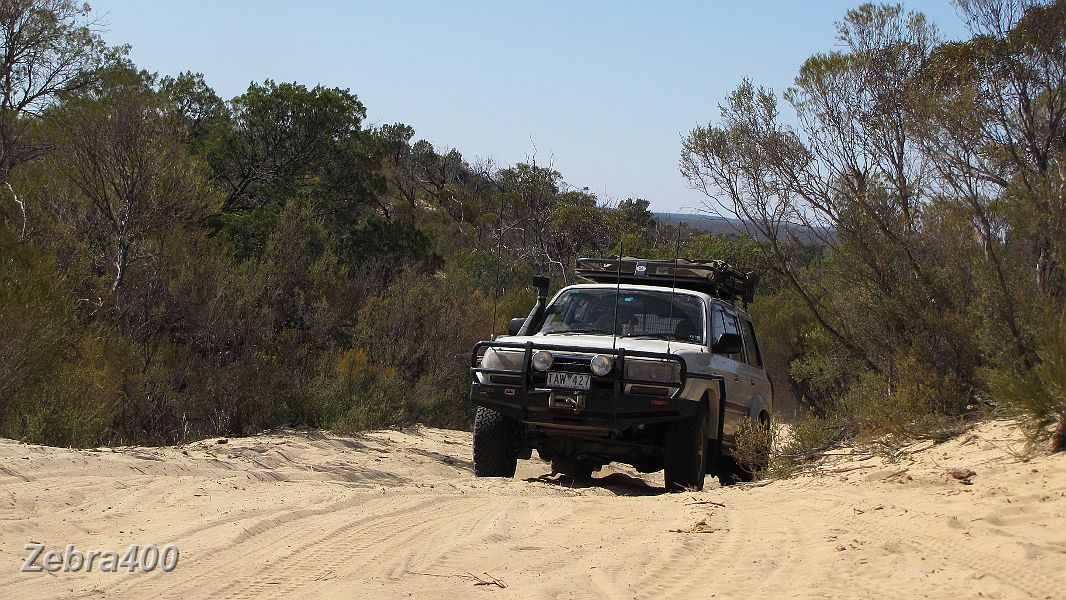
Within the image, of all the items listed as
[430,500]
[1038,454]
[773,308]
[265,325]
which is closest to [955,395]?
[1038,454]

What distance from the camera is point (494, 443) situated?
9273 millimetres

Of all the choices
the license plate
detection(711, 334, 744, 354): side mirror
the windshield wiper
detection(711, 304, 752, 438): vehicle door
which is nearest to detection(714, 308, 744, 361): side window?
detection(711, 304, 752, 438): vehicle door

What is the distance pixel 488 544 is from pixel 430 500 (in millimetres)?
1711

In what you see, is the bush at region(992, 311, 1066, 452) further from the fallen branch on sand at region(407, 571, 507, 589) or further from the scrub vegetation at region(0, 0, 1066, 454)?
the fallen branch on sand at region(407, 571, 507, 589)

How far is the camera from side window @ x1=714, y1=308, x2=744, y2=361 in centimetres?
1006

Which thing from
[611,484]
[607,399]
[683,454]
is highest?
[607,399]

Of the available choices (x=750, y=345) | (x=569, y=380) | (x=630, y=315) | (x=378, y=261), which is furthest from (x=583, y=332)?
(x=378, y=261)

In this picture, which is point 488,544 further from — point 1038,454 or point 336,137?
point 336,137

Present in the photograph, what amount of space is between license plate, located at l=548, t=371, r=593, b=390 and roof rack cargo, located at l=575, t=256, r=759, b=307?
1945 mm

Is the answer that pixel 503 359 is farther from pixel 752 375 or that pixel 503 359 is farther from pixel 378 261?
pixel 378 261

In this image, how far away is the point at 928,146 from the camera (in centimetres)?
1409

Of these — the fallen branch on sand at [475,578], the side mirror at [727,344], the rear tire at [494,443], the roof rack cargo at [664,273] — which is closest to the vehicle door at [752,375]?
the roof rack cargo at [664,273]

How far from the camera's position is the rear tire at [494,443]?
30.3ft

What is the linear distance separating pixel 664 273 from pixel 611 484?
2141mm
